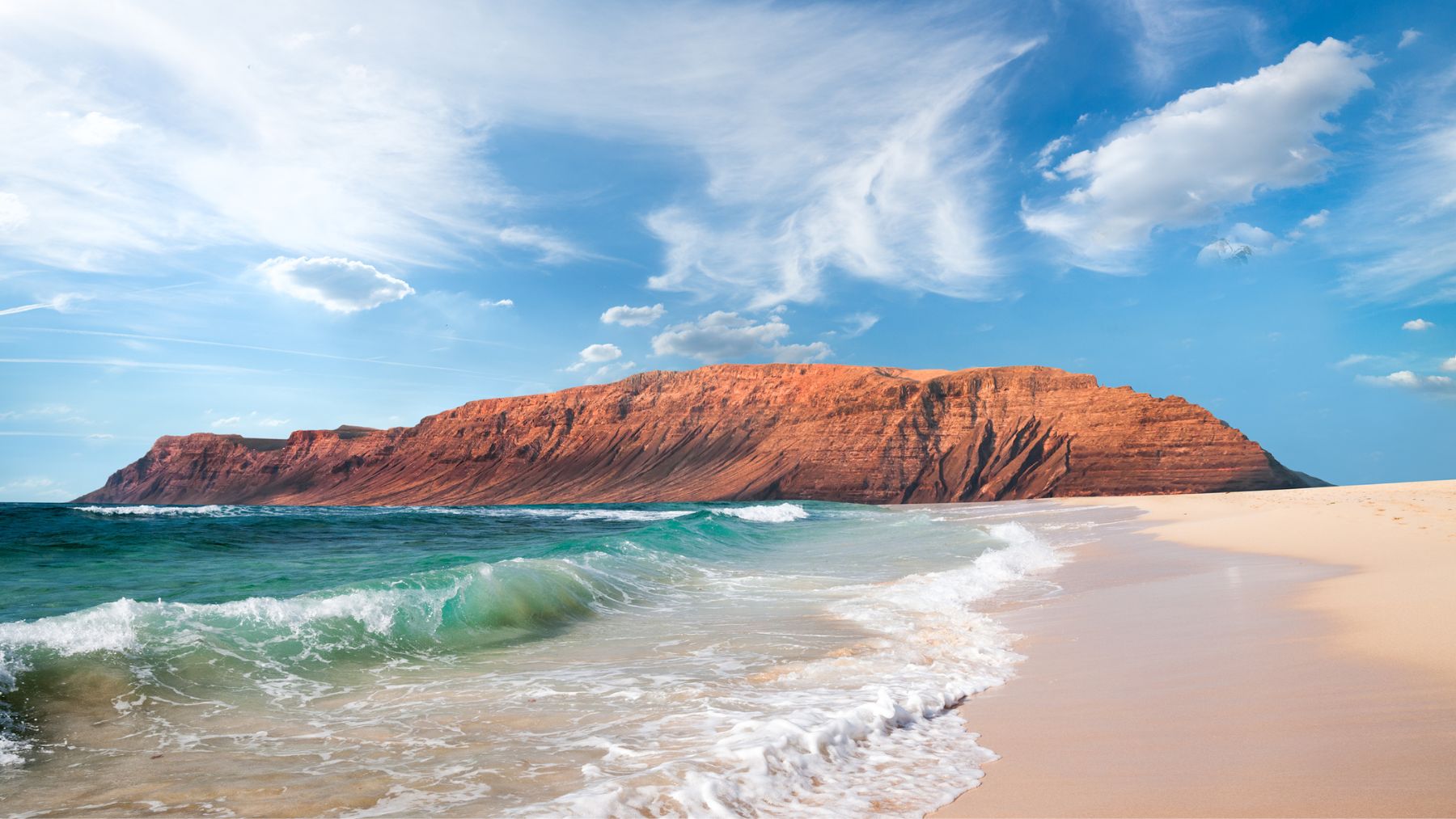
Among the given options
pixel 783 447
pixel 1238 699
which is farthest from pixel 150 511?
pixel 1238 699

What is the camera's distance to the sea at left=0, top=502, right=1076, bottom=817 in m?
2.79

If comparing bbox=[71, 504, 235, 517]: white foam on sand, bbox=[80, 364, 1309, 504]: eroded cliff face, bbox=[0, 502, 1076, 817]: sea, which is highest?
bbox=[80, 364, 1309, 504]: eroded cliff face

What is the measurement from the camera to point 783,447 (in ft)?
208

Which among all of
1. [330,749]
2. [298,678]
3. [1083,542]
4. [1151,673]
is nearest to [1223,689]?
[1151,673]

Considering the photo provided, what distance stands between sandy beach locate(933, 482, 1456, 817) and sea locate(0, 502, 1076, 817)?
29 centimetres

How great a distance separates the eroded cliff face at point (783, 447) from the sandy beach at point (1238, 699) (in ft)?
160

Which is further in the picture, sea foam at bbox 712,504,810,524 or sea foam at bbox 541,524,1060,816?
sea foam at bbox 712,504,810,524

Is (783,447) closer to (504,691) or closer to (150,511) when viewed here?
(150,511)

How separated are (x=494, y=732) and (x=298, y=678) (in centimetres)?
225

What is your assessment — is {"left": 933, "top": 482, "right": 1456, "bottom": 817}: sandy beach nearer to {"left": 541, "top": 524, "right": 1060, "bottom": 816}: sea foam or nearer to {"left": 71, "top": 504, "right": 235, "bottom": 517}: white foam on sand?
{"left": 541, "top": 524, "right": 1060, "bottom": 816}: sea foam

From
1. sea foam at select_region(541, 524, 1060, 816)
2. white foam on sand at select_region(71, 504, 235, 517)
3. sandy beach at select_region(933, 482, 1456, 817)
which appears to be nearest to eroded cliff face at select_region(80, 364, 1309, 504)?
white foam on sand at select_region(71, 504, 235, 517)

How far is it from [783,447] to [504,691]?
59.2 m

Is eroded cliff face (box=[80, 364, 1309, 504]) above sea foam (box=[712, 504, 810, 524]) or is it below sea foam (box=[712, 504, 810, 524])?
above

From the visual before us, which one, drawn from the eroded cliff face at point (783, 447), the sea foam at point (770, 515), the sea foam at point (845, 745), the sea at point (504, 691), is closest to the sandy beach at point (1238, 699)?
the sea foam at point (845, 745)
